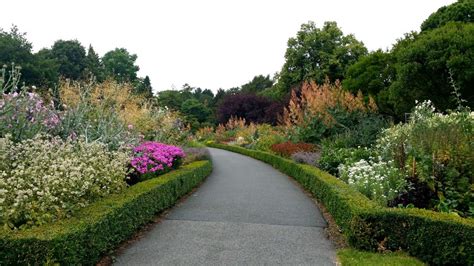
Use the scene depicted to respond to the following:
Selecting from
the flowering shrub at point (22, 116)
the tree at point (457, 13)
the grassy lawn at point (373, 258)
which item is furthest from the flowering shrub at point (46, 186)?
the tree at point (457, 13)

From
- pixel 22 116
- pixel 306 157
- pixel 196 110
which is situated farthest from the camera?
pixel 196 110

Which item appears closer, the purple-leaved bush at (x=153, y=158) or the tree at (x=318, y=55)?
the purple-leaved bush at (x=153, y=158)

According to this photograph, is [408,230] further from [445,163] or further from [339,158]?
[339,158]

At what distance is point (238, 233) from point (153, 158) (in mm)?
4349

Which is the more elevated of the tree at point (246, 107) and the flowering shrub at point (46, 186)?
the tree at point (246, 107)

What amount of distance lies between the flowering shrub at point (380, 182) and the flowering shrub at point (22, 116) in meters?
6.24

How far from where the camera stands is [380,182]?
6.78 m

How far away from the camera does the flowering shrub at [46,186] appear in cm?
435

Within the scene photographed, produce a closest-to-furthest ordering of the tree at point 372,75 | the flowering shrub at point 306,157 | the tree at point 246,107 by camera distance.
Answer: the flowering shrub at point 306,157 < the tree at point 372,75 < the tree at point 246,107

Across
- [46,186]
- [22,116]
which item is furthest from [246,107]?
[46,186]

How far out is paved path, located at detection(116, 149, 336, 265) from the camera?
495 centimetres

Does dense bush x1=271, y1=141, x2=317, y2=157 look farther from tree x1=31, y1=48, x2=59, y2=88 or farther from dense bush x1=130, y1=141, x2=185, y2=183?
tree x1=31, y1=48, x2=59, y2=88

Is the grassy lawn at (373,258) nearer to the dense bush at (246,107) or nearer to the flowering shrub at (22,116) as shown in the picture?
the flowering shrub at (22,116)

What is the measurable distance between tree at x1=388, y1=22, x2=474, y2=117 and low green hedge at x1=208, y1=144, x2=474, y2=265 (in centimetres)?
1029
